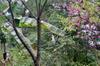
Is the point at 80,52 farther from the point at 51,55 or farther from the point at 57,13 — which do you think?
the point at 57,13

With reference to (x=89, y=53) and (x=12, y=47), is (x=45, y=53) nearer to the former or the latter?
(x=89, y=53)

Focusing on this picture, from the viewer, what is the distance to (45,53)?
15.7 ft

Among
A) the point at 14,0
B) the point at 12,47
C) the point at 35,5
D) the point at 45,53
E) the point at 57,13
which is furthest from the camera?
the point at 12,47

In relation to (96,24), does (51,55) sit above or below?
below

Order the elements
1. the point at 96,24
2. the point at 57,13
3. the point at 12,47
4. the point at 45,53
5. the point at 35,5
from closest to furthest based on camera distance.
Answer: the point at 35,5 → the point at 96,24 → the point at 45,53 → the point at 57,13 → the point at 12,47

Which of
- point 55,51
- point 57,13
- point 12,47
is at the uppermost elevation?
point 57,13

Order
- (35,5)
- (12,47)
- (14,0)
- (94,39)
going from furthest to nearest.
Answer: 1. (12,47)
2. (94,39)
3. (14,0)
4. (35,5)

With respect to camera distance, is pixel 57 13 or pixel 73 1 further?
pixel 57 13

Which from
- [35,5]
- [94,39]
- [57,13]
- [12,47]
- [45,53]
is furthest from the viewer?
[12,47]

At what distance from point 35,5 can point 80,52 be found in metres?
1.96

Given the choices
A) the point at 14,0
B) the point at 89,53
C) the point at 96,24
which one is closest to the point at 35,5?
the point at 14,0

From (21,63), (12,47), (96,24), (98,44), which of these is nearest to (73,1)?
(96,24)

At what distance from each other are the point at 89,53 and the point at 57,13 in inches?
38.3

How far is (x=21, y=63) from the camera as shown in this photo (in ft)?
16.2
